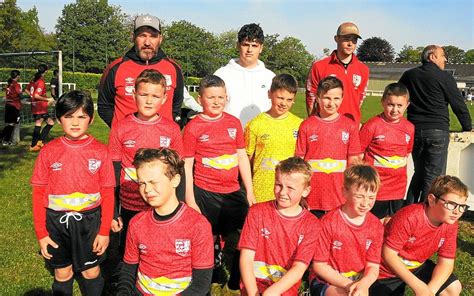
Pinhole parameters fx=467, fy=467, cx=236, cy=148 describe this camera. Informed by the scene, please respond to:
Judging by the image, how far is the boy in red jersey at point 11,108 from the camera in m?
13.2

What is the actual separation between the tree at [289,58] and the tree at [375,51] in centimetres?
2461

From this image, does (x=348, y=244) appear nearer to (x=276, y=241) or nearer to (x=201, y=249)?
(x=276, y=241)

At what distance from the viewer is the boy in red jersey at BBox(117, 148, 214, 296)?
3070 millimetres

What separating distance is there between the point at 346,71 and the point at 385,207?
5.40 ft

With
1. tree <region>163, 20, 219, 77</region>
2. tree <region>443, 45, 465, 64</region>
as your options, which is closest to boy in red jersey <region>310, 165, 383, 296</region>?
tree <region>163, 20, 219, 77</region>

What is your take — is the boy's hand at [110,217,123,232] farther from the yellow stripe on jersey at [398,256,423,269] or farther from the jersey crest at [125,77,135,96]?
the yellow stripe on jersey at [398,256,423,269]

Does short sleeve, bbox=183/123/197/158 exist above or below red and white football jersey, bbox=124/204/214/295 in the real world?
above

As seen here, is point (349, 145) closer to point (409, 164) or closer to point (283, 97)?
point (283, 97)

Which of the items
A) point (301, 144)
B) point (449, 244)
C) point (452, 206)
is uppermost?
point (301, 144)

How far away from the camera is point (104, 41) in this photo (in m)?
83.2

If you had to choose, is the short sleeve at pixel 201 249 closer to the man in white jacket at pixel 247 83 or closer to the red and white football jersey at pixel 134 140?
the red and white football jersey at pixel 134 140

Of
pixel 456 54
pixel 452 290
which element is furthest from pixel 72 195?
pixel 456 54

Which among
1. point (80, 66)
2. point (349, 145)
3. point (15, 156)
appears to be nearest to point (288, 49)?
point (80, 66)

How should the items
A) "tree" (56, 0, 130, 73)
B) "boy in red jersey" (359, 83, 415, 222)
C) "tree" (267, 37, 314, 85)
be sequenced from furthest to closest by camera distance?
"tree" (267, 37, 314, 85), "tree" (56, 0, 130, 73), "boy in red jersey" (359, 83, 415, 222)
